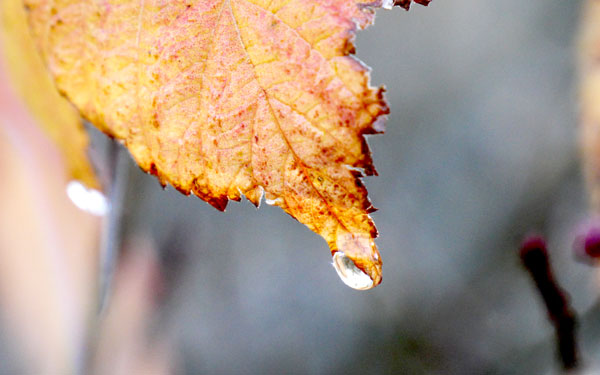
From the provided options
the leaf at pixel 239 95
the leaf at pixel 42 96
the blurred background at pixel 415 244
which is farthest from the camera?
the blurred background at pixel 415 244

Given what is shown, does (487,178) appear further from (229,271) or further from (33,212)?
(33,212)

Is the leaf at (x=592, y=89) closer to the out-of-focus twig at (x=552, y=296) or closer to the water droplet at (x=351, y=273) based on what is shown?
the out-of-focus twig at (x=552, y=296)

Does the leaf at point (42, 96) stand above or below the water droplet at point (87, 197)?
above

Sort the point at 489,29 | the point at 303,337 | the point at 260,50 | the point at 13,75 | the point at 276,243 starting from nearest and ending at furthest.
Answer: the point at 260,50 < the point at 13,75 < the point at 303,337 < the point at 276,243 < the point at 489,29

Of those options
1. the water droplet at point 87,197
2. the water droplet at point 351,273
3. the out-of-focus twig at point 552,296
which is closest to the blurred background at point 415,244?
the water droplet at point 87,197

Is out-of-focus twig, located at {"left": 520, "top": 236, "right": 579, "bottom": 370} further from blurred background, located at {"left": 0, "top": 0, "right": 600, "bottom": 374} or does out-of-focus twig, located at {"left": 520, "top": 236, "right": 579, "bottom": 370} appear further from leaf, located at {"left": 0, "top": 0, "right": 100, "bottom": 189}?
blurred background, located at {"left": 0, "top": 0, "right": 600, "bottom": 374}

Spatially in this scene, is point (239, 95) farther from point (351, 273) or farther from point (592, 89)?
point (592, 89)

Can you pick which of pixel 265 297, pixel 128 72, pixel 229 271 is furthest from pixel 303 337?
pixel 128 72
